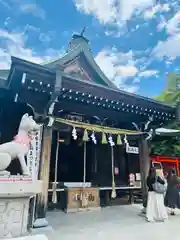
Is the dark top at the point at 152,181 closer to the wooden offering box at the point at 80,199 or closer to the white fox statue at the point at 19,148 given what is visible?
the wooden offering box at the point at 80,199

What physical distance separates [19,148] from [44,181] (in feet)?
3.69

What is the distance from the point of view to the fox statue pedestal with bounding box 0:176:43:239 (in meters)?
2.55

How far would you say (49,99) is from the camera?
3953mm

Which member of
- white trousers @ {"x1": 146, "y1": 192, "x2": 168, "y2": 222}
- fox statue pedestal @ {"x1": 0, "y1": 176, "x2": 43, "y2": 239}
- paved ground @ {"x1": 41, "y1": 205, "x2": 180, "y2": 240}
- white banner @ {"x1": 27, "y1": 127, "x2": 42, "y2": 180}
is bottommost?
paved ground @ {"x1": 41, "y1": 205, "x2": 180, "y2": 240}

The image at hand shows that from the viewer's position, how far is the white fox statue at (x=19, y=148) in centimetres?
271

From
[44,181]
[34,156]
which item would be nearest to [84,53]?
[34,156]

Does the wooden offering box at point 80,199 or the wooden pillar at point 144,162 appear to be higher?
the wooden pillar at point 144,162

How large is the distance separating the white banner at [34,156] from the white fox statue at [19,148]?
0.37 metres

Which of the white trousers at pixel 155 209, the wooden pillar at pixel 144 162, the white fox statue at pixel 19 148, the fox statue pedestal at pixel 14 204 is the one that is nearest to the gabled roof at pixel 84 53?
the wooden pillar at pixel 144 162

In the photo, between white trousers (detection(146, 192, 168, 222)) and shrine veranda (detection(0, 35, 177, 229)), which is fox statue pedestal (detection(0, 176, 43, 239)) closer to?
shrine veranda (detection(0, 35, 177, 229))

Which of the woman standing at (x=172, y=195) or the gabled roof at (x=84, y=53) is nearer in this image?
the woman standing at (x=172, y=195)

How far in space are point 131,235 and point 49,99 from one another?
122 inches

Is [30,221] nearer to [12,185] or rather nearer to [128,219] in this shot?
[12,185]

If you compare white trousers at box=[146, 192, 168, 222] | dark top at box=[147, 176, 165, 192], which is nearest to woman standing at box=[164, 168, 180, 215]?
white trousers at box=[146, 192, 168, 222]
